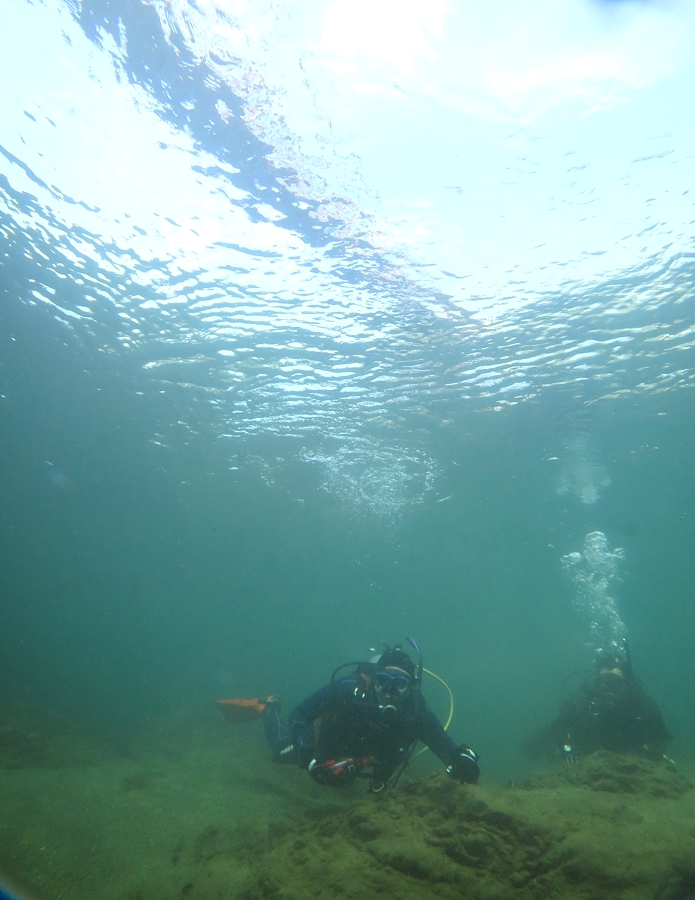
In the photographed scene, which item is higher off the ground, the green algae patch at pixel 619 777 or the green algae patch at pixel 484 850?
the green algae patch at pixel 484 850

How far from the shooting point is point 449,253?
1109 centimetres

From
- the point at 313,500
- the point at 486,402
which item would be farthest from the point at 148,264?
the point at 313,500

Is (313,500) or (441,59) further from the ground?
(441,59)

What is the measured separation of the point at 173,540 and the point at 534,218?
45.4 meters

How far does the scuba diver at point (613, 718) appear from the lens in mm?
11102

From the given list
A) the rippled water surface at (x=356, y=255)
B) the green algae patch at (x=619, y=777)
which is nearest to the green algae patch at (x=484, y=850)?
the green algae patch at (x=619, y=777)

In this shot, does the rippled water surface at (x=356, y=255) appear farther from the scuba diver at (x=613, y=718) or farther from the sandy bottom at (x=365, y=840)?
the sandy bottom at (x=365, y=840)

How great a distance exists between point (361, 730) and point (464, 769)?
62.3 inches

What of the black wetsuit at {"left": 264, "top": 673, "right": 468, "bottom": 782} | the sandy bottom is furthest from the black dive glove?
the sandy bottom

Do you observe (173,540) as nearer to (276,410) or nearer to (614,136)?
(276,410)

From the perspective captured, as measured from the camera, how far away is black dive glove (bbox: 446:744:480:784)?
20.9 feet

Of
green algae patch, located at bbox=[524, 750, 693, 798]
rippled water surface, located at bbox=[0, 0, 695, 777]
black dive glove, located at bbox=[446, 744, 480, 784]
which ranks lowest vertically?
green algae patch, located at bbox=[524, 750, 693, 798]

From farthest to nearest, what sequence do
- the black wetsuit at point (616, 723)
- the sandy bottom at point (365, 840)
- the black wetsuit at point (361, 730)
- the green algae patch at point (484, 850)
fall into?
the black wetsuit at point (616, 723), the black wetsuit at point (361, 730), the sandy bottom at point (365, 840), the green algae patch at point (484, 850)

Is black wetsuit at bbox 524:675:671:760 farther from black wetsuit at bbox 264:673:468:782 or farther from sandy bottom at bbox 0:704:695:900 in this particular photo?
black wetsuit at bbox 264:673:468:782
